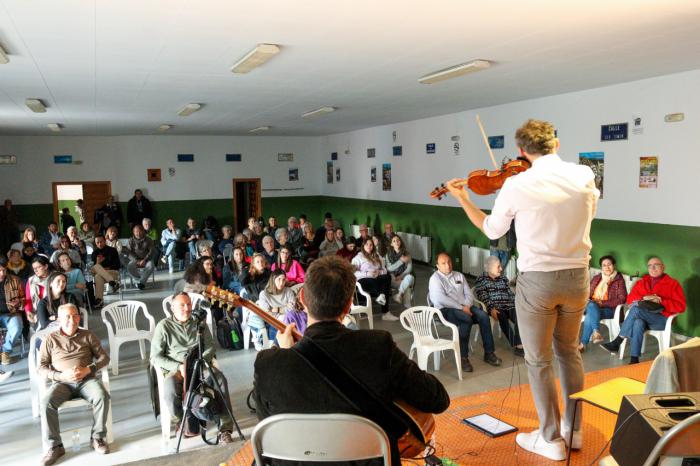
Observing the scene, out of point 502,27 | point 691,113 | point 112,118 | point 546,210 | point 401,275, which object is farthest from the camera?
point 112,118

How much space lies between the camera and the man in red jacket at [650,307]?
541 cm

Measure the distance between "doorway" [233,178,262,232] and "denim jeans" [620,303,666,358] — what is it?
1123 cm

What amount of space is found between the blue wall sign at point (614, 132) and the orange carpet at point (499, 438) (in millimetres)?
4177

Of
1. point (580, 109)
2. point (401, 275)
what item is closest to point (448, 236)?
point (401, 275)

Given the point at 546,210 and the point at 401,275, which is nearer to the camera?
the point at 546,210

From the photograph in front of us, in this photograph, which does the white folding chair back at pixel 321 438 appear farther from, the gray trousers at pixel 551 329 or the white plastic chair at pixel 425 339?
the white plastic chair at pixel 425 339

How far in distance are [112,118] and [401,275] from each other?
19.5 feet

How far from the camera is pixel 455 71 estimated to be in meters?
5.66

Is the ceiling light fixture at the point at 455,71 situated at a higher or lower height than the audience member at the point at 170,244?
higher

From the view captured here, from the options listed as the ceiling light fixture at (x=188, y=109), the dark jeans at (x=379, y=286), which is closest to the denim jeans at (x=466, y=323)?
the dark jeans at (x=379, y=286)

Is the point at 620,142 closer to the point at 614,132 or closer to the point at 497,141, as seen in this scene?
the point at 614,132

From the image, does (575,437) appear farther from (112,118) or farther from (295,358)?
(112,118)

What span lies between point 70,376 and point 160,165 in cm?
1089

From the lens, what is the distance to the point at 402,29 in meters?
4.10
